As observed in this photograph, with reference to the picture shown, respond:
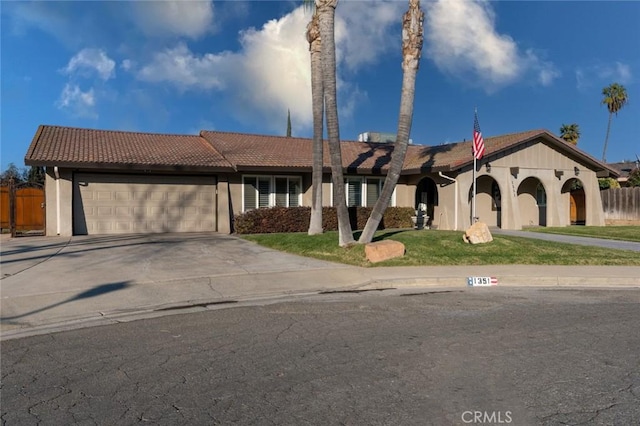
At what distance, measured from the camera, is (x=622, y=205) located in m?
28.9

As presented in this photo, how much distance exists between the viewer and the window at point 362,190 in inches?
952

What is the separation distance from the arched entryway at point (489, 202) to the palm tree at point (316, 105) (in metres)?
10.9

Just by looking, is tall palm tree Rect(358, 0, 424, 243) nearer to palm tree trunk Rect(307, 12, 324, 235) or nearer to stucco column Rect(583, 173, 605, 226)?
palm tree trunk Rect(307, 12, 324, 235)

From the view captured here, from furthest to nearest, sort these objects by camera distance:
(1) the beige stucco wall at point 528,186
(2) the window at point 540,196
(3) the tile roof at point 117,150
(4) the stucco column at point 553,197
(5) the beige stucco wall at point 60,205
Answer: (2) the window at point 540,196 < (4) the stucco column at point 553,197 < (1) the beige stucco wall at point 528,186 < (3) the tile roof at point 117,150 < (5) the beige stucco wall at point 60,205

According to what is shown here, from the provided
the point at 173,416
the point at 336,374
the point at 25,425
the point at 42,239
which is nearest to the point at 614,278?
the point at 336,374

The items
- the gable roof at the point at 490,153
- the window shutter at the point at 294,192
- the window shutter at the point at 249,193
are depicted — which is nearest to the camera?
the gable roof at the point at 490,153

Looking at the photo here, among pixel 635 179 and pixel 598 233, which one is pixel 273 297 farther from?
pixel 635 179

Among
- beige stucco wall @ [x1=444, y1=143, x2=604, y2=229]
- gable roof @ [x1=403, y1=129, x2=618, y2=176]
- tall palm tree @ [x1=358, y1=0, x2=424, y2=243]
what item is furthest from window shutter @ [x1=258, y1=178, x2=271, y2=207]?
tall palm tree @ [x1=358, y1=0, x2=424, y2=243]

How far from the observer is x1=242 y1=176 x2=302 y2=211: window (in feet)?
73.5

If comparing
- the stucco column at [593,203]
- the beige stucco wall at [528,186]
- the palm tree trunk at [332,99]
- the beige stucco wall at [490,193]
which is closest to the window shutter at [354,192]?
the beige stucco wall at [490,193]

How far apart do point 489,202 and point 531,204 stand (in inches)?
113

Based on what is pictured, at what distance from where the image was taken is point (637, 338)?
6414 millimetres

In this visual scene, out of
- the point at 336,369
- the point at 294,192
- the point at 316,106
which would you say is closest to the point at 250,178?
the point at 294,192

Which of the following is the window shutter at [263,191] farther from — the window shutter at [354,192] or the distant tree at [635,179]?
the distant tree at [635,179]
